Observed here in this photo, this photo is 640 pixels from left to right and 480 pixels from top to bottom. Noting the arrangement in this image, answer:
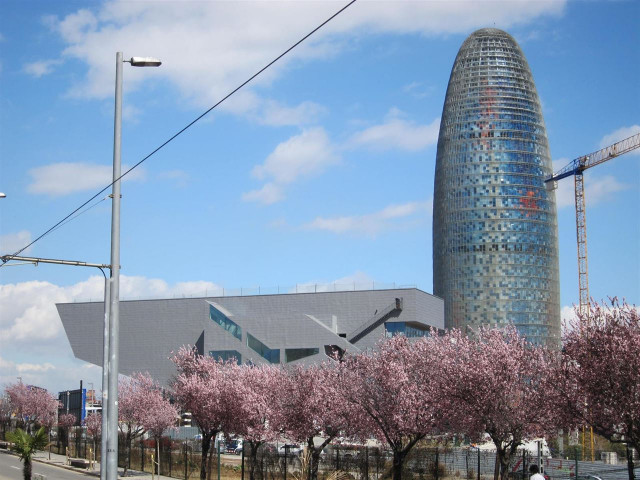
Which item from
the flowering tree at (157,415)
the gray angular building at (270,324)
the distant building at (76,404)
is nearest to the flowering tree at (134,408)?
the flowering tree at (157,415)

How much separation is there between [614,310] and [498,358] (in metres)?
7.26

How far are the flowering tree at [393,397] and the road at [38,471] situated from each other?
20789 mm

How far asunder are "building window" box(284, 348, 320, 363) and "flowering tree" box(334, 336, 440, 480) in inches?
2758

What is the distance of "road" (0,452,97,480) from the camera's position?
50.4 m

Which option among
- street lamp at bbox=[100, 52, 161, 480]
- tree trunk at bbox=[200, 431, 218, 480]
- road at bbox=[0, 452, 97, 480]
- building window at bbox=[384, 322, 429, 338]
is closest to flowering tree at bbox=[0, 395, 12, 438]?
road at bbox=[0, 452, 97, 480]

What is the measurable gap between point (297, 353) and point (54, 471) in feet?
184

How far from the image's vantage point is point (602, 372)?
82.4ft

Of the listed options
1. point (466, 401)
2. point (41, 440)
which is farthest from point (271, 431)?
point (466, 401)

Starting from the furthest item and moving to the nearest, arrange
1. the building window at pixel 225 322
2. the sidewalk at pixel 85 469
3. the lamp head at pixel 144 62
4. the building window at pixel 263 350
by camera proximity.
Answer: the building window at pixel 225 322 < the building window at pixel 263 350 < the sidewalk at pixel 85 469 < the lamp head at pixel 144 62

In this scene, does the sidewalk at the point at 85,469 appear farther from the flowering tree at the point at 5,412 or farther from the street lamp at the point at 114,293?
the flowering tree at the point at 5,412

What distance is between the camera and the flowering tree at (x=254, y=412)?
45.8 meters

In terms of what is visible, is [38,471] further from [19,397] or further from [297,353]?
[297,353]

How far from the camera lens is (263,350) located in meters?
113

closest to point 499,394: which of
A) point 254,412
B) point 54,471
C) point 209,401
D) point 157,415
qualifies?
point 254,412
